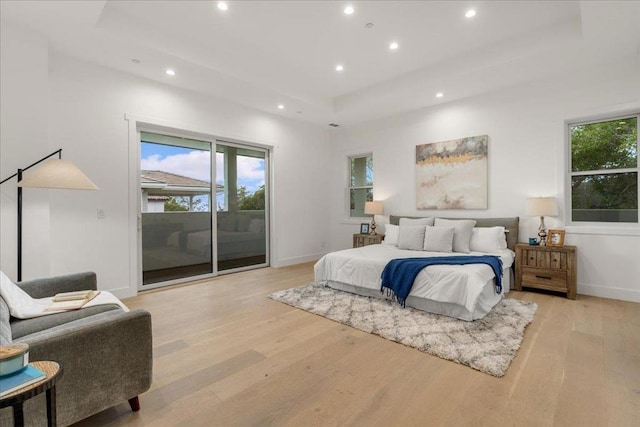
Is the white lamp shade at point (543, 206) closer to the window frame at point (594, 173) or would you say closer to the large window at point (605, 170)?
the window frame at point (594, 173)

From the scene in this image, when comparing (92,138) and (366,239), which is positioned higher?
(92,138)

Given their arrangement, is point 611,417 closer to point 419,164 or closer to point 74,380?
point 74,380

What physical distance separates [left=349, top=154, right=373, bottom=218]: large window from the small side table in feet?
18.4

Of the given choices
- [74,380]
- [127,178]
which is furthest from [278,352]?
[127,178]

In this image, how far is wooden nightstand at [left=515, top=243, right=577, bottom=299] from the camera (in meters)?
3.65

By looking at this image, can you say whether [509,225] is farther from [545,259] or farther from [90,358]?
[90,358]

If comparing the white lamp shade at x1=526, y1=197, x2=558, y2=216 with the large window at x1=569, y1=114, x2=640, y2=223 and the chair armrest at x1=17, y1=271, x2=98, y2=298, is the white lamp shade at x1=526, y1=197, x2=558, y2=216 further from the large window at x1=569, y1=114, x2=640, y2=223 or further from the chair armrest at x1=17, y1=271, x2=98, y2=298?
the chair armrest at x1=17, y1=271, x2=98, y2=298

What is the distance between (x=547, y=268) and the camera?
3812mm

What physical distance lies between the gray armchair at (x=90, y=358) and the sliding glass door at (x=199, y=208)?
8.59 ft

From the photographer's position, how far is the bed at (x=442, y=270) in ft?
9.84

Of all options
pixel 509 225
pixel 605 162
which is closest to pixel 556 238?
pixel 509 225

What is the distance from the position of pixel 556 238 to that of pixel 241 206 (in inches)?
183

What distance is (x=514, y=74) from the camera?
13.1ft

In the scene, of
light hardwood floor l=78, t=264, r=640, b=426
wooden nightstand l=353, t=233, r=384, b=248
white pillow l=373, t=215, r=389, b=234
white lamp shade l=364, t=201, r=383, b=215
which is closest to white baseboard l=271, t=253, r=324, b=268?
wooden nightstand l=353, t=233, r=384, b=248
